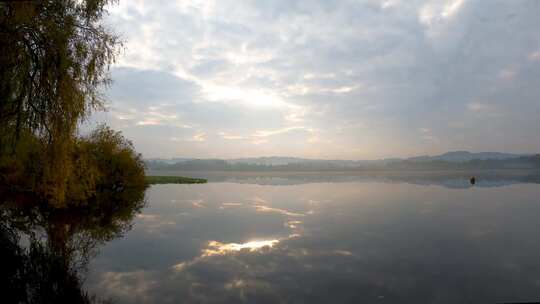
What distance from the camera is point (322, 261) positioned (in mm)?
14383

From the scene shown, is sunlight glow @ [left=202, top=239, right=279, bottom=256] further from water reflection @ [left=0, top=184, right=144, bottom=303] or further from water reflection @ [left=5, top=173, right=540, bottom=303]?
water reflection @ [left=0, top=184, right=144, bottom=303]

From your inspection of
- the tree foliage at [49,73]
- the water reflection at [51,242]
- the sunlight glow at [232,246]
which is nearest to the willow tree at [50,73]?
the tree foliage at [49,73]

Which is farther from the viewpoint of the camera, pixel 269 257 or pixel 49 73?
pixel 269 257

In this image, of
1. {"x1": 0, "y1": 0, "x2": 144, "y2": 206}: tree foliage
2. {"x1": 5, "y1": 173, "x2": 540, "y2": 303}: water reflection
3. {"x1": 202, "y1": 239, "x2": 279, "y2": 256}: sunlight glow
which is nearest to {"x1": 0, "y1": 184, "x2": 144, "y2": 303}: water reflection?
{"x1": 5, "y1": 173, "x2": 540, "y2": 303}: water reflection

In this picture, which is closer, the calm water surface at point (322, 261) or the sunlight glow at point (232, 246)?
the calm water surface at point (322, 261)

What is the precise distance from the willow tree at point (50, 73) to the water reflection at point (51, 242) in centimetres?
330

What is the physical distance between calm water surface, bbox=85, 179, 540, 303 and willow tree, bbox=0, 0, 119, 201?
18.2 feet

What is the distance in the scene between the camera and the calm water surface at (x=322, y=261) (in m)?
10.7

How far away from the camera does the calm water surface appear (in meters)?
10.7

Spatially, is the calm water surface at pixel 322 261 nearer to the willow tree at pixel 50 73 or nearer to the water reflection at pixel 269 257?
the water reflection at pixel 269 257

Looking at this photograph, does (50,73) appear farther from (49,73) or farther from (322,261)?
(322,261)

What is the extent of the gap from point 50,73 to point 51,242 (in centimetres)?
893

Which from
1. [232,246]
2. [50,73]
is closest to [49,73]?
[50,73]

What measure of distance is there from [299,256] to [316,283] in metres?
3.69
